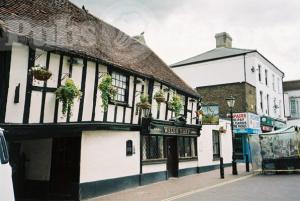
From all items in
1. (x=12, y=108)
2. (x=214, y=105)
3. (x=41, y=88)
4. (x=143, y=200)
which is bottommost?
(x=143, y=200)

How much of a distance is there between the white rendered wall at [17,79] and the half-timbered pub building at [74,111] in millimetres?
30

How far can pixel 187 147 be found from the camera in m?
20.2

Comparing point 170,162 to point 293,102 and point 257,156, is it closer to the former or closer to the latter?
point 257,156

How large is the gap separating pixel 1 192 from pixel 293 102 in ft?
136

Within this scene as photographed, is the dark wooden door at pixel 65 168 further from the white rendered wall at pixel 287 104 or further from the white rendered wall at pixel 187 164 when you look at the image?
the white rendered wall at pixel 287 104

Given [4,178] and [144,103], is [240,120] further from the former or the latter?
[4,178]

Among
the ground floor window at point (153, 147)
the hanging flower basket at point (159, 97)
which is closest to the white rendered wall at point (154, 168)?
the ground floor window at point (153, 147)

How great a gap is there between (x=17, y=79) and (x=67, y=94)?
65.8 inches

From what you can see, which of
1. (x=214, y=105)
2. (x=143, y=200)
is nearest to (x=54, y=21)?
(x=143, y=200)

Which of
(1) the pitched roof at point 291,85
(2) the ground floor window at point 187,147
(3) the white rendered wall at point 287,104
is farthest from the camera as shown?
(1) the pitched roof at point 291,85

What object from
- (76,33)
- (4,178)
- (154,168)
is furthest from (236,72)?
(4,178)

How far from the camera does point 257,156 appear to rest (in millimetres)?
19516

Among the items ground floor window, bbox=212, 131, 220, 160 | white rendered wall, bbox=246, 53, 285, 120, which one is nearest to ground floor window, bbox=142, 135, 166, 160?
ground floor window, bbox=212, 131, 220, 160

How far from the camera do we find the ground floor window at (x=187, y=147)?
19303mm
